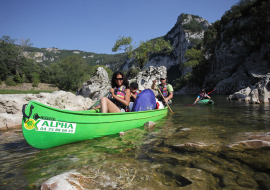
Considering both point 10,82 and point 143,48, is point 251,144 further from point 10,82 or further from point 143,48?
point 10,82

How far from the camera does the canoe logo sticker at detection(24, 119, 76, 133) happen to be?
317 cm

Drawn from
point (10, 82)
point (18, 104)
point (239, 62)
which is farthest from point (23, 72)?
point (239, 62)

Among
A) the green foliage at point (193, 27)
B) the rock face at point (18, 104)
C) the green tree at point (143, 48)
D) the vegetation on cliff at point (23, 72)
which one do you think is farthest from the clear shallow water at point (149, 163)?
the green foliage at point (193, 27)

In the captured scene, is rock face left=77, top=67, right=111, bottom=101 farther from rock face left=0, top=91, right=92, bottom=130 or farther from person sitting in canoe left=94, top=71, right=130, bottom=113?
person sitting in canoe left=94, top=71, right=130, bottom=113

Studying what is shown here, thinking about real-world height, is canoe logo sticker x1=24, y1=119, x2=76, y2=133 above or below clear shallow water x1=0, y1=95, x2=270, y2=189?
above

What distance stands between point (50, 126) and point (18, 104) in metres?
6.45

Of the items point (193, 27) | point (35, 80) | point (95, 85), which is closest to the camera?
point (95, 85)

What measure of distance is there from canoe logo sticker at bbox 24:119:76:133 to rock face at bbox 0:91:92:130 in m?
4.78

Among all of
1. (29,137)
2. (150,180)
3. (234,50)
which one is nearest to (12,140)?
(29,137)

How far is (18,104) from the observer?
8.18m

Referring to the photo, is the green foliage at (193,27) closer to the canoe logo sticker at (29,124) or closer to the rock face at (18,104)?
the rock face at (18,104)

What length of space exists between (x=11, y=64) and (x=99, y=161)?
5558 centimetres

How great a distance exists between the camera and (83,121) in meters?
3.89

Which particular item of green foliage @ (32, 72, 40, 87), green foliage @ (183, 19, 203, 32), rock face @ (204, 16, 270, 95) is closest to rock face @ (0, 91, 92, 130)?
rock face @ (204, 16, 270, 95)
